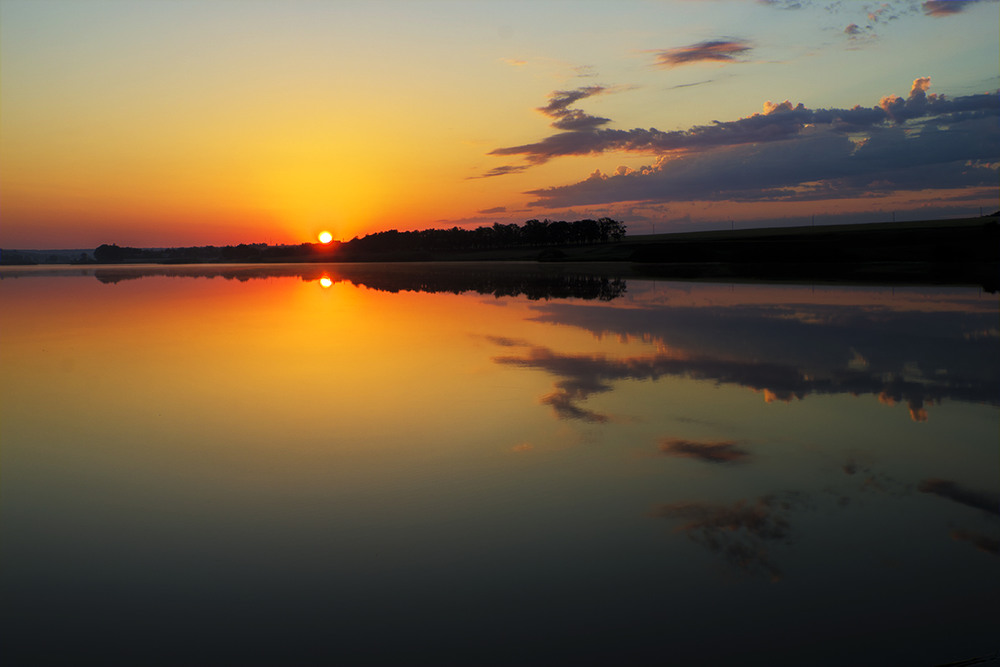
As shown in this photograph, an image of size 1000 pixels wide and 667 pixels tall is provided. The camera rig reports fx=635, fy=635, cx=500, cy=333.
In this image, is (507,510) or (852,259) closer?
(507,510)

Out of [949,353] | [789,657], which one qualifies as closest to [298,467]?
[789,657]

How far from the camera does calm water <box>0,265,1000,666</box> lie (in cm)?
597

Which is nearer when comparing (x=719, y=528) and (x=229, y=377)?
(x=719, y=528)

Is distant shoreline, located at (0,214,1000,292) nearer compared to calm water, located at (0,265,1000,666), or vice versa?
calm water, located at (0,265,1000,666)

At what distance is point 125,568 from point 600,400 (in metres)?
9.86

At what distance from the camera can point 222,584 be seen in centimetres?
686

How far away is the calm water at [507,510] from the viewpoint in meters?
5.97

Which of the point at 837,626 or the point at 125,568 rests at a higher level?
the point at 125,568

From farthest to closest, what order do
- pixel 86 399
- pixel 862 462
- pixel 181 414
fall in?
pixel 86 399
pixel 181 414
pixel 862 462

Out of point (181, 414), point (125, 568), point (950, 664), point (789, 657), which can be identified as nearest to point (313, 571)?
point (125, 568)

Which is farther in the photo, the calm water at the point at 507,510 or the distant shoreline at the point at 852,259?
the distant shoreline at the point at 852,259

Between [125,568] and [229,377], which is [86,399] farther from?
[125,568]

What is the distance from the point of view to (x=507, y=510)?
28.5ft

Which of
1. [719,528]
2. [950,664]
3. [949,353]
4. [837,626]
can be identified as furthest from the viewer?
[949,353]
